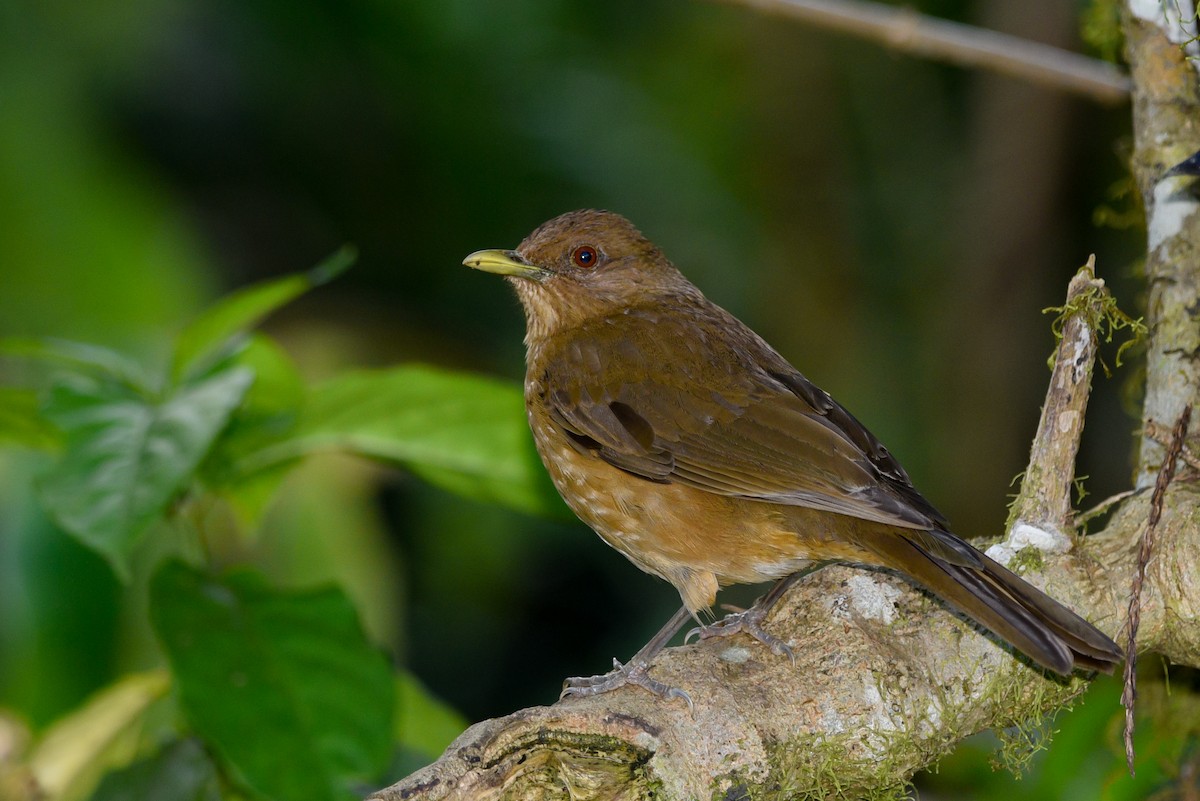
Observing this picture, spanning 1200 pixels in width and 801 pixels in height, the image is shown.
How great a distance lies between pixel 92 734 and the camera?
12.1 feet

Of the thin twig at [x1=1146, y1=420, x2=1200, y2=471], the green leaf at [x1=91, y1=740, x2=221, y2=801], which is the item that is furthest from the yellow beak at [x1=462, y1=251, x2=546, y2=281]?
the thin twig at [x1=1146, y1=420, x2=1200, y2=471]

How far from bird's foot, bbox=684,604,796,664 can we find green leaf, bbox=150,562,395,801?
0.85m

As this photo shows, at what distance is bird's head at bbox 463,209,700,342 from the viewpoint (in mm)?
4668

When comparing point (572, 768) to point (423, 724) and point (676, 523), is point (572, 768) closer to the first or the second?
point (676, 523)

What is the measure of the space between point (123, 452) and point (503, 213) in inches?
165

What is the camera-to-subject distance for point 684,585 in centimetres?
393

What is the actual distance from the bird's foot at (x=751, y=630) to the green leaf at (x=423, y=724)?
0.93m

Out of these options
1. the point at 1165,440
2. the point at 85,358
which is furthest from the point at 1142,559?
the point at 85,358

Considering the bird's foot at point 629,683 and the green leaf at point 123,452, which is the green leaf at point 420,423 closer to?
the green leaf at point 123,452

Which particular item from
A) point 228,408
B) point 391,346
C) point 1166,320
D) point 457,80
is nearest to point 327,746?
point 228,408

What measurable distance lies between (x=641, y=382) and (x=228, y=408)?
1.39 m

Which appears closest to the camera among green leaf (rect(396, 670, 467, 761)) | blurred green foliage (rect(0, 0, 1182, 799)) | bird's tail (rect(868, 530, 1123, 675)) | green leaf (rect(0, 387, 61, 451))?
bird's tail (rect(868, 530, 1123, 675))

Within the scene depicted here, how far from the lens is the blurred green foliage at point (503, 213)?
5125 mm

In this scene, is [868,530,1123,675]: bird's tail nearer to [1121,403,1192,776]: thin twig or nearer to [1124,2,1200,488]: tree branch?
[1121,403,1192,776]: thin twig
